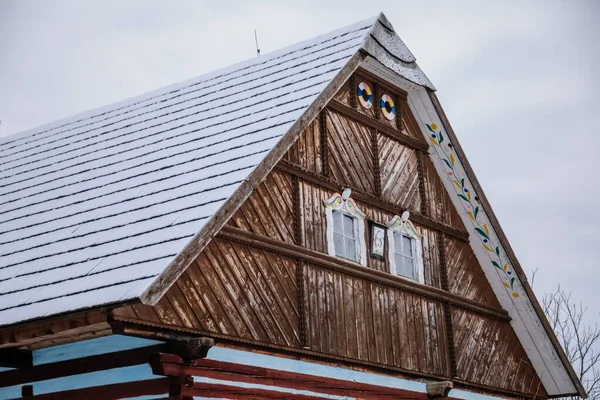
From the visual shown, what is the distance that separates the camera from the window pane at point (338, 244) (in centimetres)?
1246

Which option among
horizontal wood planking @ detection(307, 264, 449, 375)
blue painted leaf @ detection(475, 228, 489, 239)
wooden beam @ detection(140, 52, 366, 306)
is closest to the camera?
wooden beam @ detection(140, 52, 366, 306)

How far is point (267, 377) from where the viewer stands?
10.7 metres

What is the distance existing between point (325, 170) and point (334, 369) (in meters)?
2.50

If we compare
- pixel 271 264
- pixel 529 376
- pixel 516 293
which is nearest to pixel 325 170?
pixel 271 264

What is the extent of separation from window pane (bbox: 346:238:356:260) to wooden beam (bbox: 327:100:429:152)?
68.4 inches

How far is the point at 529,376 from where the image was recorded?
53.0 ft

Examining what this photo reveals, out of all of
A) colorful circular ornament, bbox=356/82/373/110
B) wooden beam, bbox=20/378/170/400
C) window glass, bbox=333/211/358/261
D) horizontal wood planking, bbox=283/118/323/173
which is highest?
colorful circular ornament, bbox=356/82/373/110

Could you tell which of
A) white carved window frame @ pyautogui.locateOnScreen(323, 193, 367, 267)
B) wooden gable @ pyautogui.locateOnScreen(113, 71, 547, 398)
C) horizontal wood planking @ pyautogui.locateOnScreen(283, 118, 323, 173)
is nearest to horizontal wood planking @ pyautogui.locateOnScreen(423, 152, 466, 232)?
wooden gable @ pyautogui.locateOnScreen(113, 71, 547, 398)

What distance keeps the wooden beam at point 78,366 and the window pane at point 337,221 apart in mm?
3542

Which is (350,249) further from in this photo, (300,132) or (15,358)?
(15,358)

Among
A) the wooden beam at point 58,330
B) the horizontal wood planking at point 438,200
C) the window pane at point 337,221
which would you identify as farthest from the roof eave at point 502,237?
the wooden beam at point 58,330

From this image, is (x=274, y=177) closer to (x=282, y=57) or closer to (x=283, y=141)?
(x=283, y=141)

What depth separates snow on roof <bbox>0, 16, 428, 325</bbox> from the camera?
369 inches

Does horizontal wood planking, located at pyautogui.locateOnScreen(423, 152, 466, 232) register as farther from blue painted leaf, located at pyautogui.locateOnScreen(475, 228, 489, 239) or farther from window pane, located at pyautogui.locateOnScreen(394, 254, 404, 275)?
window pane, located at pyautogui.locateOnScreen(394, 254, 404, 275)
